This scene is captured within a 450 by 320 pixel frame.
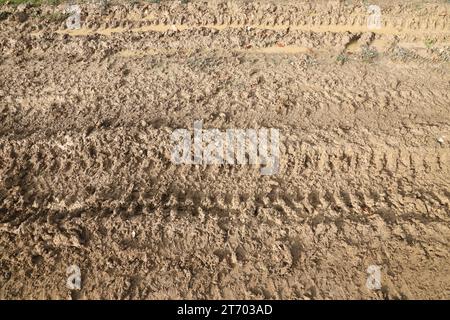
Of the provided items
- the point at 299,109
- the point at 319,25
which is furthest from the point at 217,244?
the point at 319,25

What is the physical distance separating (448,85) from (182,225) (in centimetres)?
415

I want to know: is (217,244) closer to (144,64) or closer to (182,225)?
(182,225)

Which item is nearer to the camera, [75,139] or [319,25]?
[75,139]

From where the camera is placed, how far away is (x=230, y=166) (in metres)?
4.21

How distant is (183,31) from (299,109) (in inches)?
103

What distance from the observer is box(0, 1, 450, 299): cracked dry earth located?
3367mm

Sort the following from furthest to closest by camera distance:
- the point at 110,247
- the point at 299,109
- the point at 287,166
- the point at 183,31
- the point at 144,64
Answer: the point at 183,31, the point at 144,64, the point at 299,109, the point at 287,166, the point at 110,247

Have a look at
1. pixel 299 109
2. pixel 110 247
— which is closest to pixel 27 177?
pixel 110 247

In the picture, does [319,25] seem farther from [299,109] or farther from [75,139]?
[75,139]

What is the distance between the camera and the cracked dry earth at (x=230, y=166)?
11.0 feet

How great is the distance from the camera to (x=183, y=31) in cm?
601

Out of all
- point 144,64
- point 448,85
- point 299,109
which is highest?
point 144,64

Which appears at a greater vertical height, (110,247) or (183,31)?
(183,31)
